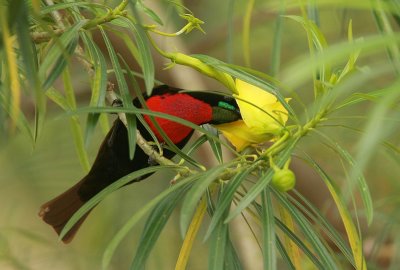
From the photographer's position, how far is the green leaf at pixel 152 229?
86cm

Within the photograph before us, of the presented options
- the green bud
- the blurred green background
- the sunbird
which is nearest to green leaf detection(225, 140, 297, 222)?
the green bud

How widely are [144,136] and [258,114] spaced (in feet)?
1.35

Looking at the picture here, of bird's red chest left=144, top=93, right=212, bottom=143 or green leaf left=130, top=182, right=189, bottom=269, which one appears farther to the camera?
bird's red chest left=144, top=93, right=212, bottom=143

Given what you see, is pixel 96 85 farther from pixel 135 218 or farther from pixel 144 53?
pixel 135 218

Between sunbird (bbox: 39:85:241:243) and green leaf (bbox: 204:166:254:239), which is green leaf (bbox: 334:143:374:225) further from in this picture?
sunbird (bbox: 39:85:241:243)

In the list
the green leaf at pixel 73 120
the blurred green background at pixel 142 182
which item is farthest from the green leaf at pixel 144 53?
the blurred green background at pixel 142 182

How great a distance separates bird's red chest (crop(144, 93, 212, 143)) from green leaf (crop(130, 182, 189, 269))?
0.32 metres

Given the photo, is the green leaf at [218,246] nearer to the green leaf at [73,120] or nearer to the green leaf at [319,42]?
the green leaf at [319,42]

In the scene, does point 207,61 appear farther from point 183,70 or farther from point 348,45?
point 183,70

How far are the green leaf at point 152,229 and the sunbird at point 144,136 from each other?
256 millimetres

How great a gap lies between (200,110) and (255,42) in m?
1.12

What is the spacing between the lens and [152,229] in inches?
34.0

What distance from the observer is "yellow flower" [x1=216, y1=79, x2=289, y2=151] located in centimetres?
93

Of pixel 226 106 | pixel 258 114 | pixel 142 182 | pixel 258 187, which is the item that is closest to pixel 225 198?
pixel 258 187
